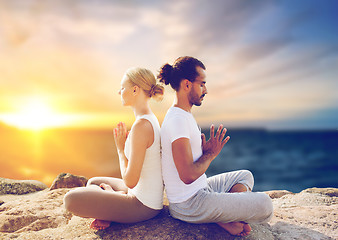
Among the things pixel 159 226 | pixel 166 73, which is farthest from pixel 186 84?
pixel 159 226

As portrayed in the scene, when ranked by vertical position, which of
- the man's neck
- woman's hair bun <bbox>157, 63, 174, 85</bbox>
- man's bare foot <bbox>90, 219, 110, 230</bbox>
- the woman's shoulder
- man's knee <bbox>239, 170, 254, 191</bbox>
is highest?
woman's hair bun <bbox>157, 63, 174, 85</bbox>

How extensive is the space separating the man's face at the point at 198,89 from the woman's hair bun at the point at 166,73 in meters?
0.34

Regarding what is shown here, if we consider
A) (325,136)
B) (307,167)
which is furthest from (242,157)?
(325,136)

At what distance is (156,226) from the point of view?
11.0 feet

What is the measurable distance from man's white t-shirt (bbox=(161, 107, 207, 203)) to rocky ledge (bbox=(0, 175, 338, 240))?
0.48 metres

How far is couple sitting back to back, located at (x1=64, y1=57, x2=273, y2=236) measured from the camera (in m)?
2.93

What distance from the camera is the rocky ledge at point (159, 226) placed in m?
3.29

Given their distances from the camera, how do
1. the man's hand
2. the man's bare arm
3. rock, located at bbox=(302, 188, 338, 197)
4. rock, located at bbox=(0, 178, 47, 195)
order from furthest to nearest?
rock, located at bbox=(0, 178, 47, 195)
rock, located at bbox=(302, 188, 338, 197)
the man's hand
the man's bare arm

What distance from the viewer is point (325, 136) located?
72.9 meters

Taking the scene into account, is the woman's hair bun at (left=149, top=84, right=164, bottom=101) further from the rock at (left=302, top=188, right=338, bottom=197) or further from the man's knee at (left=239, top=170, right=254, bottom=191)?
the rock at (left=302, top=188, right=338, bottom=197)

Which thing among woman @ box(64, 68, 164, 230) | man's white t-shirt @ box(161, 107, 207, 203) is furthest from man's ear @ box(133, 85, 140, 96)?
man's white t-shirt @ box(161, 107, 207, 203)

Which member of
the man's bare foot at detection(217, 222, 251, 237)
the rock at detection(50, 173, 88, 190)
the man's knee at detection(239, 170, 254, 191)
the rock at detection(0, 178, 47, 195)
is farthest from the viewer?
the rock at detection(0, 178, 47, 195)

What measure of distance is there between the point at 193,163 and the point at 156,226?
44.4 inches

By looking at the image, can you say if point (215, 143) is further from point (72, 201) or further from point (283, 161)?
point (283, 161)
